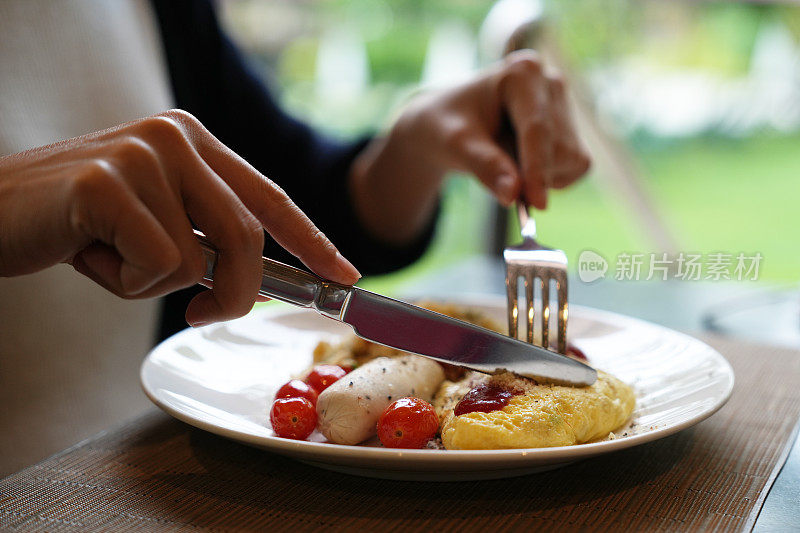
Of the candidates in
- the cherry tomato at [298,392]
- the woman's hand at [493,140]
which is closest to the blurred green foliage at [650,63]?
the woman's hand at [493,140]

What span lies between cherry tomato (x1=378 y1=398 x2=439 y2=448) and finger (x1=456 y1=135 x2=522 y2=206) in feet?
1.61

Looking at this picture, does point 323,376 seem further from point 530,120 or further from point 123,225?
point 530,120

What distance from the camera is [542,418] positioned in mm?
769

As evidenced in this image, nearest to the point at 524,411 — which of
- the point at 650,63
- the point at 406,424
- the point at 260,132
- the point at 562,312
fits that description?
the point at 406,424

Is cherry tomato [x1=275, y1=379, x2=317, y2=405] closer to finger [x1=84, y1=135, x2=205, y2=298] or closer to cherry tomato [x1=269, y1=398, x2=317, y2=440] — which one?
cherry tomato [x1=269, y1=398, x2=317, y2=440]

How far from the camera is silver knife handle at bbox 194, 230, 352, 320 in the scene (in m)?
0.73

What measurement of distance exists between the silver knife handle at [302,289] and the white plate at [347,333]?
146mm

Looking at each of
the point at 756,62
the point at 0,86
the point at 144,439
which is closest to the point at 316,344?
the point at 144,439

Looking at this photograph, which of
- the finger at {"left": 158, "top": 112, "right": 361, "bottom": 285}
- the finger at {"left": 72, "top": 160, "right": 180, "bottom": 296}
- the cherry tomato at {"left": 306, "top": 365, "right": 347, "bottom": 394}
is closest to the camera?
the finger at {"left": 72, "top": 160, "right": 180, "bottom": 296}

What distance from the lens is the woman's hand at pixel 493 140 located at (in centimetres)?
124

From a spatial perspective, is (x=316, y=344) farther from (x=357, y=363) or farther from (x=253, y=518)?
(x=253, y=518)

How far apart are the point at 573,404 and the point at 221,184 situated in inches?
18.4

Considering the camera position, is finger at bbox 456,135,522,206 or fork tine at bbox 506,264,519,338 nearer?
fork tine at bbox 506,264,519,338

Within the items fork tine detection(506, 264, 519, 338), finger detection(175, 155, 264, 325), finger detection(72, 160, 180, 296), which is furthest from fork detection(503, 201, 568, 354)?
finger detection(72, 160, 180, 296)
